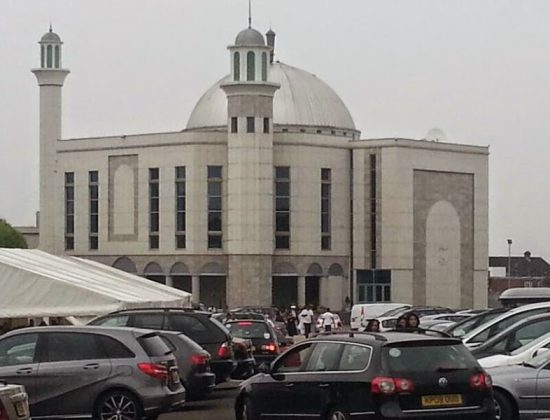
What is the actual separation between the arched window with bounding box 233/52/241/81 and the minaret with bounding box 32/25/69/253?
1555 centimetres

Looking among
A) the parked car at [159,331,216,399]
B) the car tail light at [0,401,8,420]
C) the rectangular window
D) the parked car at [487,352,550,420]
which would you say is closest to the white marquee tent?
the parked car at [159,331,216,399]

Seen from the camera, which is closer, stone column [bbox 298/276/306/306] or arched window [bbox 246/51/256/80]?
stone column [bbox 298/276/306/306]

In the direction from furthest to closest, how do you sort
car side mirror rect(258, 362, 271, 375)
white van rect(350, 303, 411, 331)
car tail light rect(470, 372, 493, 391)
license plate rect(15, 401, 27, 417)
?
white van rect(350, 303, 411, 331)
car side mirror rect(258, 362, 271, 375)
car tail light rect(470, 372, 493, 391)
license plate rect(15, 401, 27, 417)

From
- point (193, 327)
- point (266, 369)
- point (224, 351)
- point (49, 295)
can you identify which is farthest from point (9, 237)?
point (266, 369)

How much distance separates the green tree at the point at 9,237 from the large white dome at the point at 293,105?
1702 centimetres

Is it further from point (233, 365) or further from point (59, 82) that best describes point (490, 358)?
point (59, 82)

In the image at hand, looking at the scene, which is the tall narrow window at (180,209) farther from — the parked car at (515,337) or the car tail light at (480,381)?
the car tail light at (480,381)

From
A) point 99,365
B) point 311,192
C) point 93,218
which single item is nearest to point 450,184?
point 311,192

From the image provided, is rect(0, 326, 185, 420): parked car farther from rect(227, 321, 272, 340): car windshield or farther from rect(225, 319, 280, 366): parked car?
rect(227, 321, 272, 340): car windshield

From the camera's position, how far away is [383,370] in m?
15.7

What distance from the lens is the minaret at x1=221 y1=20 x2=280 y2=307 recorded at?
8988 cm

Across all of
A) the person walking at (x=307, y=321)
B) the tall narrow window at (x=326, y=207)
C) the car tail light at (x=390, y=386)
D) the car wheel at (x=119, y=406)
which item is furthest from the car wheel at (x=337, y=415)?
the tall narrow window at (x=326, y=207)

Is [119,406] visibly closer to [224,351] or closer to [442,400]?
[442,400]

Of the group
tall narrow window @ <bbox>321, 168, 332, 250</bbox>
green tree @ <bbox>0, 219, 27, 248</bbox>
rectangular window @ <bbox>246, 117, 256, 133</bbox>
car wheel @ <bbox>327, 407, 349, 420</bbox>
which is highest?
rectangular window @ <bbox>246, 117, 256, 133</bbox>
